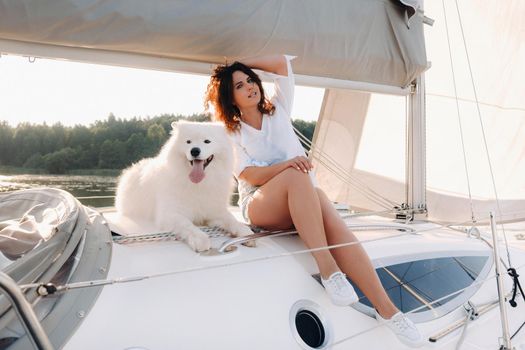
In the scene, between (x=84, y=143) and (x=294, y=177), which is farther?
(x=84, y=143)

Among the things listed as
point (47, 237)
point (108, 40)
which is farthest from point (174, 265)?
point (108, 40)

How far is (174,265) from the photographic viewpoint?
1430 millimetres

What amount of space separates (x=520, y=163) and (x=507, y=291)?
175 centimetres

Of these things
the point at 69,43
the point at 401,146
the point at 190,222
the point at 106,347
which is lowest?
the point at 106,347

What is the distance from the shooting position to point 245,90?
6.77 ft

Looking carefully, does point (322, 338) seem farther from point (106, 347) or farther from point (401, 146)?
point (401, 146)

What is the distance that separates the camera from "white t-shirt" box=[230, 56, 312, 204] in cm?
209

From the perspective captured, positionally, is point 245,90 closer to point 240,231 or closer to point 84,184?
point 240,231

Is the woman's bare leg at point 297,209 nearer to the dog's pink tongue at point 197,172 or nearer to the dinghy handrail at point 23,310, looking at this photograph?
the dog's pink tongue at point 197,172

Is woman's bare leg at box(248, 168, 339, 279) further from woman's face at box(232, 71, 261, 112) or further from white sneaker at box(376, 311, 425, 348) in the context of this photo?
woman's face at box(232, 71, 261, 112)

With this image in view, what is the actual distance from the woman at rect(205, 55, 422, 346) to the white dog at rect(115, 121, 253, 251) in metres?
0.17

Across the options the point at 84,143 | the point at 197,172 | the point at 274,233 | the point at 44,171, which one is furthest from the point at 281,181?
the point at 44,171

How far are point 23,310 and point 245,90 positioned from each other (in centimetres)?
150

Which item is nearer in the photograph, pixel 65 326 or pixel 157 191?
pixel 65 326
